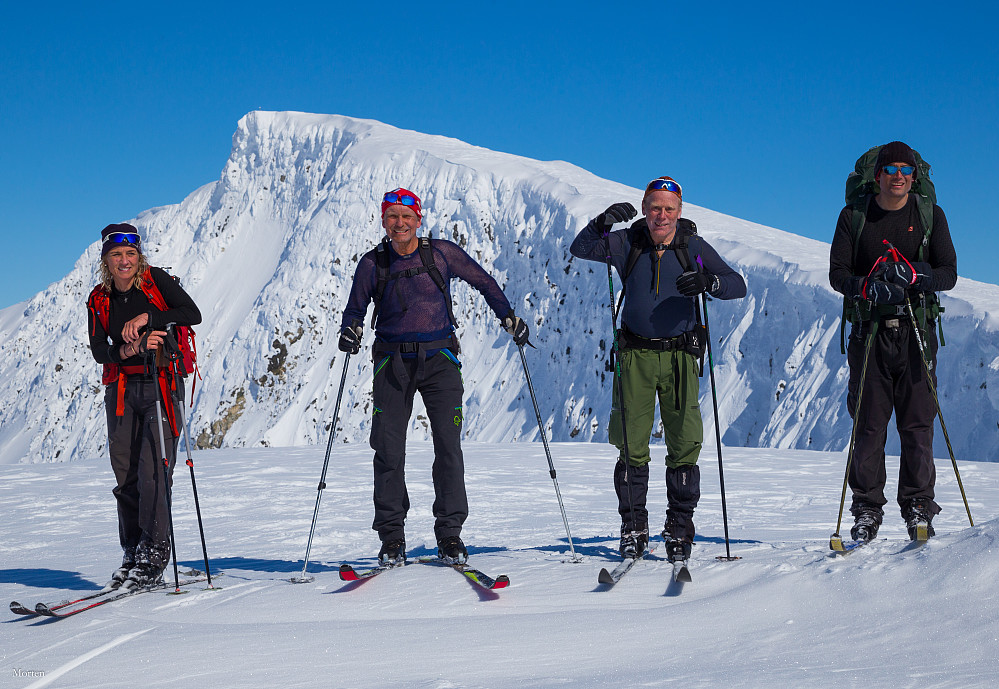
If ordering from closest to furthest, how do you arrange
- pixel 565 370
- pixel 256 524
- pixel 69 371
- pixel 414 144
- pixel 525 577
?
pixel 525 577, pixel 256 524, pixel 565 370, pixel 414 144, pixel 69 371

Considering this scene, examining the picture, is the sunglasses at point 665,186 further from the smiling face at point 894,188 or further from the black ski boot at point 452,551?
the black ski boot at point 452,551

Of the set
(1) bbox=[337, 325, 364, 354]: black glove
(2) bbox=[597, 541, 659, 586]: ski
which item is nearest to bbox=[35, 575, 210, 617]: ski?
(1) bbox=[337, 325, 364, 354]: black glove

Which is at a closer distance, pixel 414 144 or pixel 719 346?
pixel 719 346

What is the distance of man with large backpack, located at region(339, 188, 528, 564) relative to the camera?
5.88 metres

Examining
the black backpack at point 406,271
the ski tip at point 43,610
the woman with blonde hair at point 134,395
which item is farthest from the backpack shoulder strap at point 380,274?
the ski tip at point 43,610

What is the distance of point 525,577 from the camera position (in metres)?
5.54

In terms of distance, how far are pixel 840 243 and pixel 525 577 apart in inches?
125

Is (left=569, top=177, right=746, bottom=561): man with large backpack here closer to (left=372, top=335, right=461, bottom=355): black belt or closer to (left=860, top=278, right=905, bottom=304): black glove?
(left=860, top=278, right=905, bottom=304): black glove

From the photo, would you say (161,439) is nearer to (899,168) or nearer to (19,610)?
(19,610)

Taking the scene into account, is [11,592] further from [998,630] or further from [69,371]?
[69,371]

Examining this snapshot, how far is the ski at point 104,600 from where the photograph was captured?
503 centimetres

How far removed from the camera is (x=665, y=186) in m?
5.68

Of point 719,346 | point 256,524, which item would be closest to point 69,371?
point 719,346

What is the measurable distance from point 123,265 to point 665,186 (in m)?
3.83
